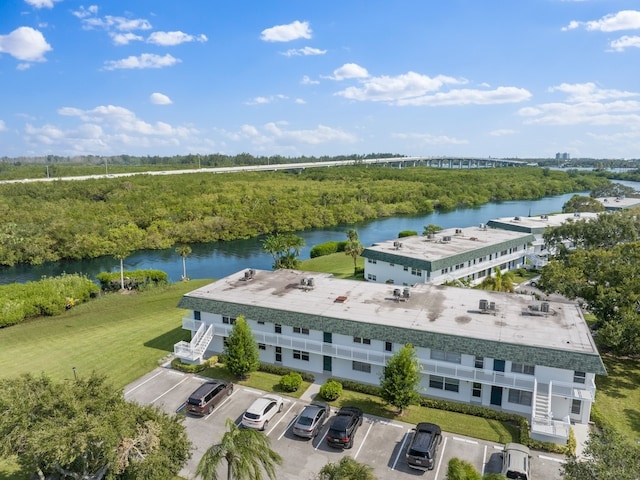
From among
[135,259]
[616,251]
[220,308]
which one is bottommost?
[135,259]

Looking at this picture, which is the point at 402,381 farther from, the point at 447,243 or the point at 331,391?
the point at 447,243

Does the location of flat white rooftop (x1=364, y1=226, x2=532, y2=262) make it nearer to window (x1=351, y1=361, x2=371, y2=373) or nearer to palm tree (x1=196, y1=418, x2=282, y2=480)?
window (x1=351, y1=361, x2=371, y2=373)

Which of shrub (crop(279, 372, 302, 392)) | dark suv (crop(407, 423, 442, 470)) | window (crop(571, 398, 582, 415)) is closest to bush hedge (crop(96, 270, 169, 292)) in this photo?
shrub (crop(279, 372, 302, 392))

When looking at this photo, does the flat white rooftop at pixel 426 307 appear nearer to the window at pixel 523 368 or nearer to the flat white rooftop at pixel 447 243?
the window at pixel 523 368

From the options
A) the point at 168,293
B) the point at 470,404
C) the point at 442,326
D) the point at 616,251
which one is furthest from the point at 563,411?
the point at 168,293

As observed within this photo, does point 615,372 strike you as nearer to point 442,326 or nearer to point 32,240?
point 442,326

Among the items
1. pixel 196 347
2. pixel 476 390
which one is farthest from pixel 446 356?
pixel 196 347

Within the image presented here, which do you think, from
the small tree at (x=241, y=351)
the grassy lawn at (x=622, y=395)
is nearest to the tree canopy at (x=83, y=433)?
the small tree at (x=241, y=351)
